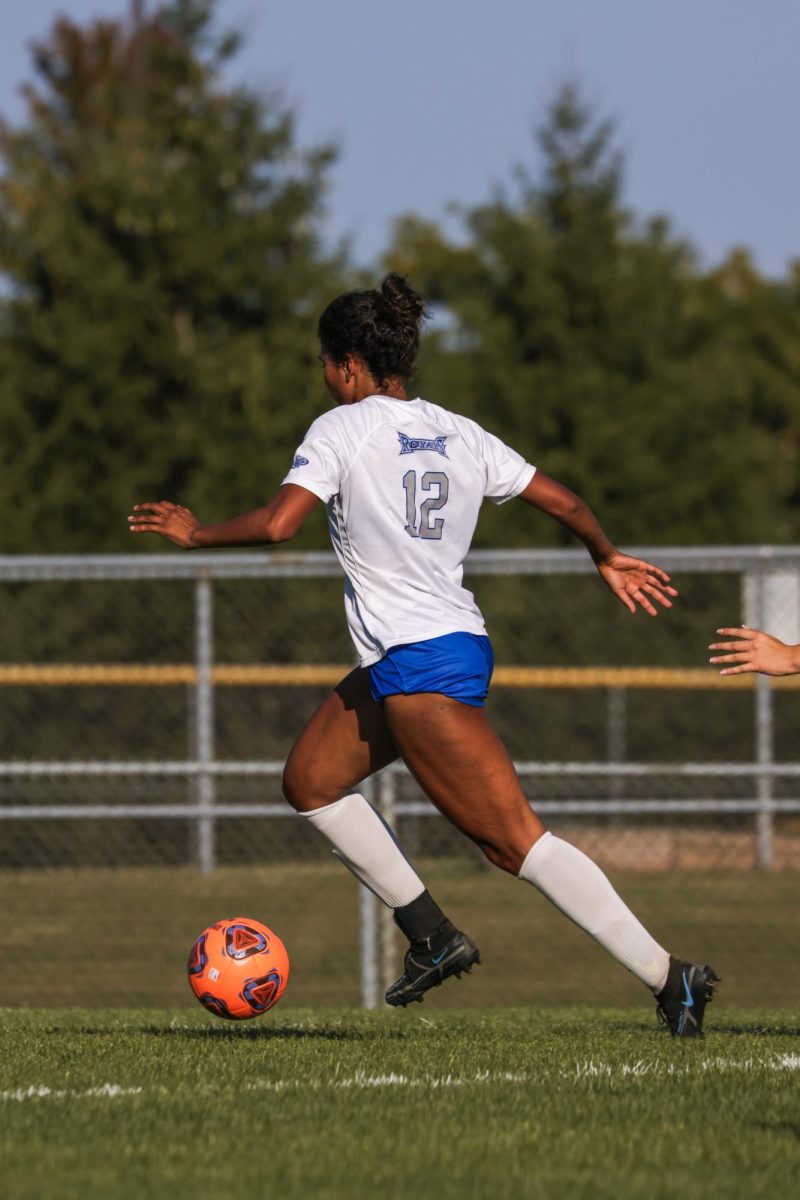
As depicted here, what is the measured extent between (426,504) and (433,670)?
1.56 ft

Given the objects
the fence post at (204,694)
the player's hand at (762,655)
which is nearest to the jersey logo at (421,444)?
the player's hand at (762,655)

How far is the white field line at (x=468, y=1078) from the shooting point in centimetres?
463

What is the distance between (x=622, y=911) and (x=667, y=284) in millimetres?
17203

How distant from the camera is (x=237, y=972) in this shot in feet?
18.9

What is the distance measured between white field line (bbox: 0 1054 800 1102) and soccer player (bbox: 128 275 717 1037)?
0.47 m

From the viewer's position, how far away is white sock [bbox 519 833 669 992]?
214 inches

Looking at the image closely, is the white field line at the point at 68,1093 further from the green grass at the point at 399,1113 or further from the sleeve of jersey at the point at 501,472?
the sleeve of jersey at the point at 501,472

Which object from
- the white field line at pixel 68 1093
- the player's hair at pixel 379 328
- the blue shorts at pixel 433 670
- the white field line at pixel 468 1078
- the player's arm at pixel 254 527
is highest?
the player's hair at pixel 379 328

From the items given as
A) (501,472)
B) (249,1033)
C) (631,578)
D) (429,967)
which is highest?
(501,472)

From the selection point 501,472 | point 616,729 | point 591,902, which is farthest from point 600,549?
point 616,729

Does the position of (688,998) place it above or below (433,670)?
below

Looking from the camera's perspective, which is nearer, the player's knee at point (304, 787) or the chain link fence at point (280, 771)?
the player's knee at point (304, 787)

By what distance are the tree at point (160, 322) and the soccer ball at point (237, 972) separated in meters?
10.8

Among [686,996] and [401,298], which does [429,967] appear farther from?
[401,298]
